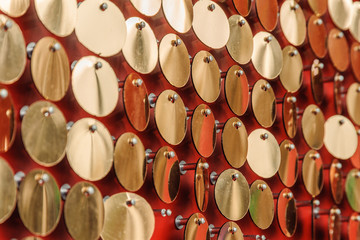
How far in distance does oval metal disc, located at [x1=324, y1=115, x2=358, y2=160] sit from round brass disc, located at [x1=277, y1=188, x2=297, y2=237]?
0.51 ft

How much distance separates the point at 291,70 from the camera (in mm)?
912

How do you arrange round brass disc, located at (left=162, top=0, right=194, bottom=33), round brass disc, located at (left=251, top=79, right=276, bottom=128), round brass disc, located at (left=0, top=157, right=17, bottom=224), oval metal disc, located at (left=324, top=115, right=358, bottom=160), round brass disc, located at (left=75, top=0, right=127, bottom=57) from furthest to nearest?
oval metal disc, located at (left=324, top=115, right=358, bottom=160) < round brass disc, located at (left=251, top=79, right=276, bottom=128) < round brass disc, located at (left=162, top=0, right=194, bottom=33) < round brass disc, located at (left=75, top=0, right=127, bottom=57) < round brass disc, located at (left=0, top=157, right=17, bottom=224)

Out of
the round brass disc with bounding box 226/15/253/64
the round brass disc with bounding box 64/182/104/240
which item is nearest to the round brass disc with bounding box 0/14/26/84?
the round brass disc with bounding box 64/182/104/240

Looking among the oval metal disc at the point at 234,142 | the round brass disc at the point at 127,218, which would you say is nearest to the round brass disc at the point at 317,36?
the oval metal disc at the point at 234,142

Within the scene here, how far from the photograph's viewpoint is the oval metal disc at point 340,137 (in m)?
0.96

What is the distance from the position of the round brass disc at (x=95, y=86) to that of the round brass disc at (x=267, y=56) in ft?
0.96

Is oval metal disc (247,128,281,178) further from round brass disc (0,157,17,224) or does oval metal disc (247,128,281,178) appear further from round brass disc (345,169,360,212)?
round brass disc (0,157,17,224)

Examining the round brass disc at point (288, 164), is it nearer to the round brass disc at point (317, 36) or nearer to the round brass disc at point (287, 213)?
the round brass disc at point (287, 213)

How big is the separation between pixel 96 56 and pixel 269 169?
34 cm

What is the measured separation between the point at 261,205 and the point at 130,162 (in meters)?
0.25

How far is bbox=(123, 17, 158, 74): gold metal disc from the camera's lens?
658 millimetres

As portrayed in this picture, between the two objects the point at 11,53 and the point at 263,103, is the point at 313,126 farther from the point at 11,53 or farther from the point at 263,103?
the point at 11,53

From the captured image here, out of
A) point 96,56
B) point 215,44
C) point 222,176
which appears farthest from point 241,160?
point 96,56

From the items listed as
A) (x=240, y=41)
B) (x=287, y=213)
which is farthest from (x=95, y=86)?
(x=287, y=213)
